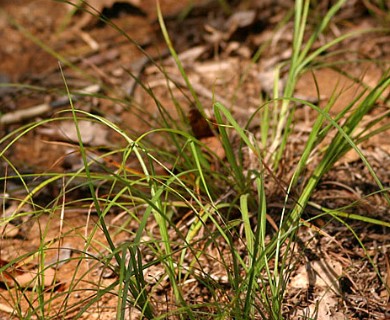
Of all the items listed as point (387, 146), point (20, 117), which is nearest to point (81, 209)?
point (20, 117)

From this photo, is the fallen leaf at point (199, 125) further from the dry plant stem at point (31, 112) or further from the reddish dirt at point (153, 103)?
the dry plant stem at point (31, 112)

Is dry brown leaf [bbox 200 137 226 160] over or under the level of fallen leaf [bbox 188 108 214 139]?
under

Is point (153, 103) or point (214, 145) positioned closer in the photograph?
point (214, 145)

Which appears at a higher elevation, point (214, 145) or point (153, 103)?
point (153, 103)

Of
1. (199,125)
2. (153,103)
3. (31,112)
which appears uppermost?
(31,112)

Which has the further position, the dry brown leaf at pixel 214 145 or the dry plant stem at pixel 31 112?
the dry plant stem at pixel 31 112

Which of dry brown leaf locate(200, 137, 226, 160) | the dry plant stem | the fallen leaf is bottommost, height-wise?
dry brown leaf locate(200, 137, 226, 160)

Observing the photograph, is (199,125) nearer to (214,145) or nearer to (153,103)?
(214,145)

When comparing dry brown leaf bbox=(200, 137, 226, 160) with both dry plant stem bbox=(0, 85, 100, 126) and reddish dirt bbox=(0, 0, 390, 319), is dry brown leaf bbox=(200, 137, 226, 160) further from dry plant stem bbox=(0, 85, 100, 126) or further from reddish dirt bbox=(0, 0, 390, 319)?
dry plant stem bbox=(0, 85, 100, 126)

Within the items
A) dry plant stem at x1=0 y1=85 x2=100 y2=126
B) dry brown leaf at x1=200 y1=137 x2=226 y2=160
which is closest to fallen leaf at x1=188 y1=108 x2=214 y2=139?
dry brown leaf at x1=200 y1=137 x2=226 y2=160

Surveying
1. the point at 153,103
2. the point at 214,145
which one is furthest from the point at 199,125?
the point at 153,103

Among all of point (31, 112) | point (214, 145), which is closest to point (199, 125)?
point (214, 145)

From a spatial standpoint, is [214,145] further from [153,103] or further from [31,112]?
[31,112]

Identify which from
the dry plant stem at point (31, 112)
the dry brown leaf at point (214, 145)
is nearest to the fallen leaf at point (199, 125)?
the dry brown leaf at point (214, 145)
